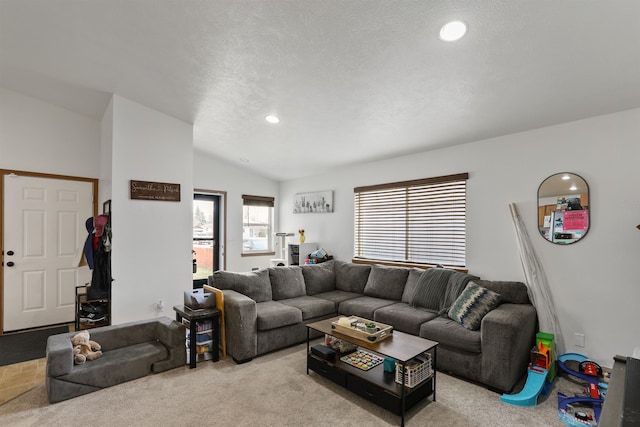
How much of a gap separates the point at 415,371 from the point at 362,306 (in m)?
1.45

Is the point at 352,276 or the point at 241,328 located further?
Answer: the point at 352,276

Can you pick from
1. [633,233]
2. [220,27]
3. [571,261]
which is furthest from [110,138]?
[633,233]

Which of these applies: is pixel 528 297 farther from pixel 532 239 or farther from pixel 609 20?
pixel 609 20

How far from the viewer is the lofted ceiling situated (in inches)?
78.5

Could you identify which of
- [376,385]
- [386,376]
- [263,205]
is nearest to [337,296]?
[386,376]

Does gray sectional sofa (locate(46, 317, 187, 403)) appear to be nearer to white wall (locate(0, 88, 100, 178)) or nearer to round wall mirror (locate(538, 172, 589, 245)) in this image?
white wall (locate(0, 88, 100, 178))

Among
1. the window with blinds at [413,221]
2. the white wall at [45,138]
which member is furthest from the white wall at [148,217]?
the window with blinds at [413,221]

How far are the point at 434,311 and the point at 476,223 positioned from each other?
1157mm

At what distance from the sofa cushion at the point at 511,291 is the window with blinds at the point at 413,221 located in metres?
0.58

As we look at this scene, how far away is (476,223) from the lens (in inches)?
148

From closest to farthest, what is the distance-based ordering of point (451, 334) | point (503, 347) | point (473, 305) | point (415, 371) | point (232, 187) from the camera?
point (415, 371) < point (503, 347) < point (451, 334) < point (473, 305) < point (232, 187)

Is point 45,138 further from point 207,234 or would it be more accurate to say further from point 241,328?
point 241,328

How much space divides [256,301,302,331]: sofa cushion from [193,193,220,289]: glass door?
2.60m

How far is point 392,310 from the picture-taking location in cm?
352
